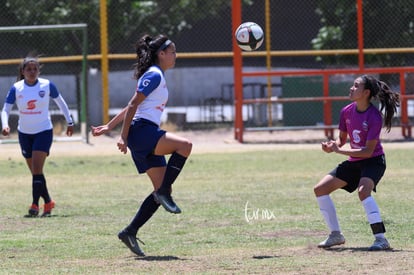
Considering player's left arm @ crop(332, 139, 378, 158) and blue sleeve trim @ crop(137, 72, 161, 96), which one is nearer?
blue sleeve trim @ crop(137, 72, 161, 96)

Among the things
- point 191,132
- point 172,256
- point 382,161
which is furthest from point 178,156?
point 191,132

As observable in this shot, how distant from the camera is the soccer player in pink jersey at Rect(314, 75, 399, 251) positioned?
7883mm

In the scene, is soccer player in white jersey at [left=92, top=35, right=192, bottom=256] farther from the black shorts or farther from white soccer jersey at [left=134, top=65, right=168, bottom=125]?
the black shorts

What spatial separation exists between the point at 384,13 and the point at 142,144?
15.4 metres

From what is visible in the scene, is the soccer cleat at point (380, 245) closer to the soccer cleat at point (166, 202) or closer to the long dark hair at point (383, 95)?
the long dark hair at point (383, 95)

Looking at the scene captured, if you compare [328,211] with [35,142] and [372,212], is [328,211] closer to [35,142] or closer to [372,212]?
[372,212]

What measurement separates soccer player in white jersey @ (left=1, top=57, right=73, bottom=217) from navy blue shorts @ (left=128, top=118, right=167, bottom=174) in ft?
10.6

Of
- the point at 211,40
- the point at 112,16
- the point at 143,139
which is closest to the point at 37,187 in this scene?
the point at 143,139

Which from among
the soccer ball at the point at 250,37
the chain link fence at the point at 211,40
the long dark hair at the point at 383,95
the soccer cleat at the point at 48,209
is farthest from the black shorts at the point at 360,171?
the chain link fence at the point at 211,40

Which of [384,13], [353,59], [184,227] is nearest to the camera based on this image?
[184,227]

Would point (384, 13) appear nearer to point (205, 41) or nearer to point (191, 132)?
point (191, 132)

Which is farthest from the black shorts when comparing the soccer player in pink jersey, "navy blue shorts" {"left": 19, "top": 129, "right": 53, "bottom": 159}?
"navy blue shorts" {"left": 19, "top": 129, "right": 53, "bottom": 159}

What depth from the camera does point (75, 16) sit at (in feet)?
80.8

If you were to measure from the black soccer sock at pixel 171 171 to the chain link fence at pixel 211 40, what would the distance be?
1288cm
